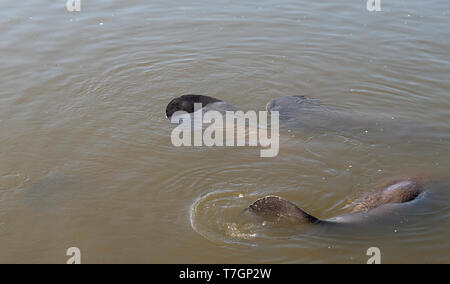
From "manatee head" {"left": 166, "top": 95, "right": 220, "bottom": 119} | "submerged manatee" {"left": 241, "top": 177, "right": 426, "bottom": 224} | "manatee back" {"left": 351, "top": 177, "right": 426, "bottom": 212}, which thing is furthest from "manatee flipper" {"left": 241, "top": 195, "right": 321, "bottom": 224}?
"manatee head" {"left": 166, "top": 95, "right": 220, "bottom": 119}

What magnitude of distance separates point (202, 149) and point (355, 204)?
1.98m

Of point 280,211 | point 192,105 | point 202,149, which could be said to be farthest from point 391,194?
point 192,105

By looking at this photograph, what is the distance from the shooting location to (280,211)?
4.71 metres

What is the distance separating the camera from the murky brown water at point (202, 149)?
4.74m

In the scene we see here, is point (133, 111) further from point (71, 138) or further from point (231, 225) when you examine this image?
point (231, 225)

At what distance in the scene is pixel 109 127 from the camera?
22.0 feet

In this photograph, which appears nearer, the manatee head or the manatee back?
the manatee back

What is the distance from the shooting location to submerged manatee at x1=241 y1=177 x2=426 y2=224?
4.70 meters

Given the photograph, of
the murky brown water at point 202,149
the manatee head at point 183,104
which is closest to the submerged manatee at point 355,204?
the murky brown water at point 202,149

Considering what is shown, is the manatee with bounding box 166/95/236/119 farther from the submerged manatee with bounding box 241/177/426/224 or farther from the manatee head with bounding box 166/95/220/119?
the submerged manatee with bounding box 241/177/426/224

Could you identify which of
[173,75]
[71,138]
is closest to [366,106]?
[173,75]

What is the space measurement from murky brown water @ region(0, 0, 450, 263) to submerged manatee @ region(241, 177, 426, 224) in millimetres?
124

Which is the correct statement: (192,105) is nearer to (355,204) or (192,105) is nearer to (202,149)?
(202,149)
